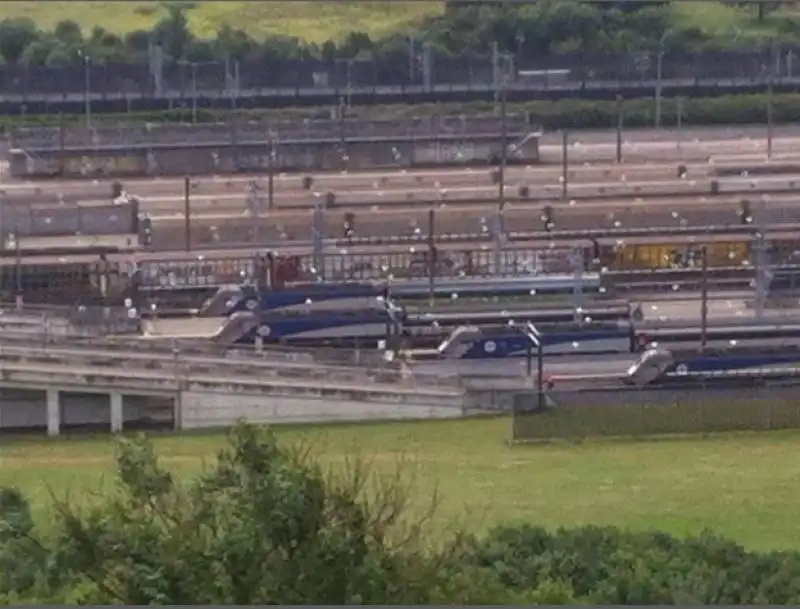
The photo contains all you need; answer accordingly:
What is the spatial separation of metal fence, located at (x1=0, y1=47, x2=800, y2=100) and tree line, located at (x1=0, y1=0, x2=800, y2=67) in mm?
47

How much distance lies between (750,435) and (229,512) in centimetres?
289

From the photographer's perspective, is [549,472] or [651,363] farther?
[651,363]

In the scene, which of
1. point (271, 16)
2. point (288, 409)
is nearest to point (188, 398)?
point (288, 409)

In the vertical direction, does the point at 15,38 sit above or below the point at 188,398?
above

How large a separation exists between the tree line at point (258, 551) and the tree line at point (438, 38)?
6333 mm

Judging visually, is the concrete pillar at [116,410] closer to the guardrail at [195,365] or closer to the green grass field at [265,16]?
the guardrail at [195,365]

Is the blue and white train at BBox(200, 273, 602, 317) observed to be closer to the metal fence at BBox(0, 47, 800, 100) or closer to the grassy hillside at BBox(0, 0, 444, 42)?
the metal fence at BBox(0, 47, 800, 100)

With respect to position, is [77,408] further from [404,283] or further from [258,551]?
[258,551]

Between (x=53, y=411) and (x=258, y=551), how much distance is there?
3.06 metres

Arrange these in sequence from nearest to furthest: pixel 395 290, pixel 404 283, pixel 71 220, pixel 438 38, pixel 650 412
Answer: pixel 650 412 → pixel 395 290 → pixel 404 283 → pixel 71 220 → pixel 438 38

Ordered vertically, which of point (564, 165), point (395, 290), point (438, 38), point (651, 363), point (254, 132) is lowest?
point (651, 363)

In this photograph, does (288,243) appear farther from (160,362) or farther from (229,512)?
(229,512)

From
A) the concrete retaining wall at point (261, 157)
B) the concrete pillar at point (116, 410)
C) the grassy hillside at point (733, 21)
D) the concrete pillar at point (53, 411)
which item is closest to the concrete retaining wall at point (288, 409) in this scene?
the concrete pillar at point (116, 410)

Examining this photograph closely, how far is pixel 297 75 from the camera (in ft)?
35.1
